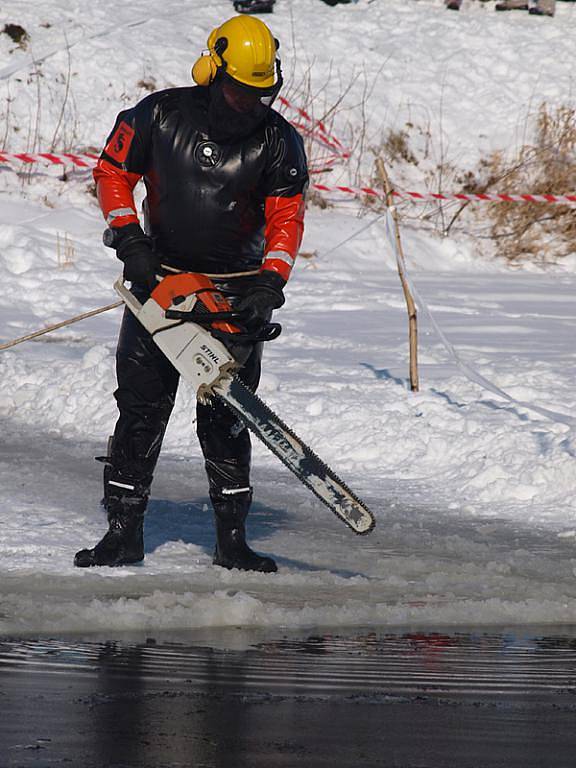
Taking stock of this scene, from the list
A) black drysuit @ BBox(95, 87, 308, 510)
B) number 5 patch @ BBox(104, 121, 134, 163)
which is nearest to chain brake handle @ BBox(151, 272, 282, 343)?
black drysuit @ BBox(95, 87, 308, 510)

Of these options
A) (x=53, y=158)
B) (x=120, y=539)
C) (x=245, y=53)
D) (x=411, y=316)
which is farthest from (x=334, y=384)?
(x=53, y=158)

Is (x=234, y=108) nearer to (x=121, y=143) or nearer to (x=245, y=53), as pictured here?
(x=245, y=53)

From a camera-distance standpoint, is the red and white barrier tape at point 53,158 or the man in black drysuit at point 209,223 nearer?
the man in black drysuit at point 209,223

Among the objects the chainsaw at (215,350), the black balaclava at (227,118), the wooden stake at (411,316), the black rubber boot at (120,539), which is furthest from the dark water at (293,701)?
the wooden stake at (411,316)

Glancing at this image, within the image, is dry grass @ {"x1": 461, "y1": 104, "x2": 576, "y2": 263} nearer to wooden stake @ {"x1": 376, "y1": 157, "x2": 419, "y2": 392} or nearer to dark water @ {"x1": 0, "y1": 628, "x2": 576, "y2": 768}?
wooden stake @ {"x1": 376, "y1": 157, "x2": 419, "y2": 392}

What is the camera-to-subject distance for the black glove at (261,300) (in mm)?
5078

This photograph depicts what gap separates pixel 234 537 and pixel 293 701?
6.71 ft

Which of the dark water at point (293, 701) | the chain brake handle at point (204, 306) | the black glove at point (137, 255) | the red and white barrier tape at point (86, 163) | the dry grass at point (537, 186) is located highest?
the dry grass at point (537, 186)

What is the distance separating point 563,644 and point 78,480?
3586mm

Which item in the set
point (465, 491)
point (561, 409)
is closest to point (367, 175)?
point (561, 409)

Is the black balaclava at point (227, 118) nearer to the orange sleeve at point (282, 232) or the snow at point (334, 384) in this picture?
the orange sleeve at point (282, 232)

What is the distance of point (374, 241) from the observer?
1842cm

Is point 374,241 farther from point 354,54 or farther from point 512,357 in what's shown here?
point 512,357

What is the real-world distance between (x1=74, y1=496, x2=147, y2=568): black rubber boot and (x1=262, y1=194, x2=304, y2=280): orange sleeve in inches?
44.3
